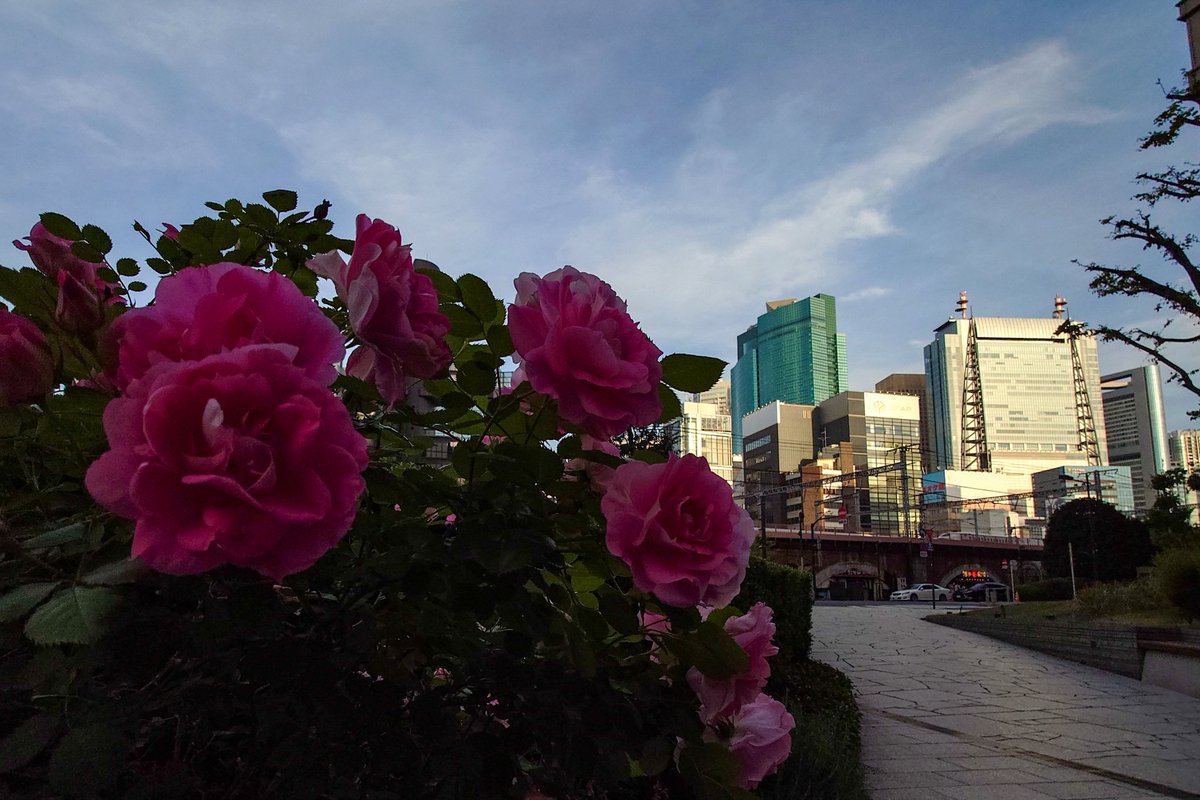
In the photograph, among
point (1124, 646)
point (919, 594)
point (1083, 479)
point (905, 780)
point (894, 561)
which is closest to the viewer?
point (905, 780)

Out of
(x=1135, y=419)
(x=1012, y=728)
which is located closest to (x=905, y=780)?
(x=1012, y=728)

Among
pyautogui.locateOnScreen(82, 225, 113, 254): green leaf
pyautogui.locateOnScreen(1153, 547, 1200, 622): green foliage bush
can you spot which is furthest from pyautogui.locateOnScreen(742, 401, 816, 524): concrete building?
pyautogui.locateOnScreen(82, 225, 113, 254): green leaf

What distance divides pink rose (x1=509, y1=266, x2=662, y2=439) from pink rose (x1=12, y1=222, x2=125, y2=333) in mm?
482

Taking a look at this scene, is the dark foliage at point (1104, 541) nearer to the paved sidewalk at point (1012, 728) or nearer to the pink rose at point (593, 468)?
the paved sidewalk at point (1012, 728)

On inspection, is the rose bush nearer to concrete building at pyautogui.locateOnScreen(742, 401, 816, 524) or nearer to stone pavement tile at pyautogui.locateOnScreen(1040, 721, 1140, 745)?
stone pavement tile at pyautogui.locateOnScreen(1040, 721, 1140, 745)

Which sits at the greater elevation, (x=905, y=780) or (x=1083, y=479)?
(x=1083, y=479)

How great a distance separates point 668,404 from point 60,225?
89cm

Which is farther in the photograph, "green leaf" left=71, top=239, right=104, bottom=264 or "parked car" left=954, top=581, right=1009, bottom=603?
"parked car" left=954, top=581, right=1009, bottom=603

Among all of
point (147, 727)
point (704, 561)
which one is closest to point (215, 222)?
point (147, 727)

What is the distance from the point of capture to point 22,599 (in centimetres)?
73

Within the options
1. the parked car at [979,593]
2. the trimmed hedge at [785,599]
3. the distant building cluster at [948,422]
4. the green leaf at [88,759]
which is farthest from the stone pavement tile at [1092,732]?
the distant building cluster at [948,422]

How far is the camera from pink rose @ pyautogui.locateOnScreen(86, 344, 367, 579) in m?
0.57

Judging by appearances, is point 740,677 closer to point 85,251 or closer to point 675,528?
point 675,528

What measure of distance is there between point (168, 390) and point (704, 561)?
552mm
